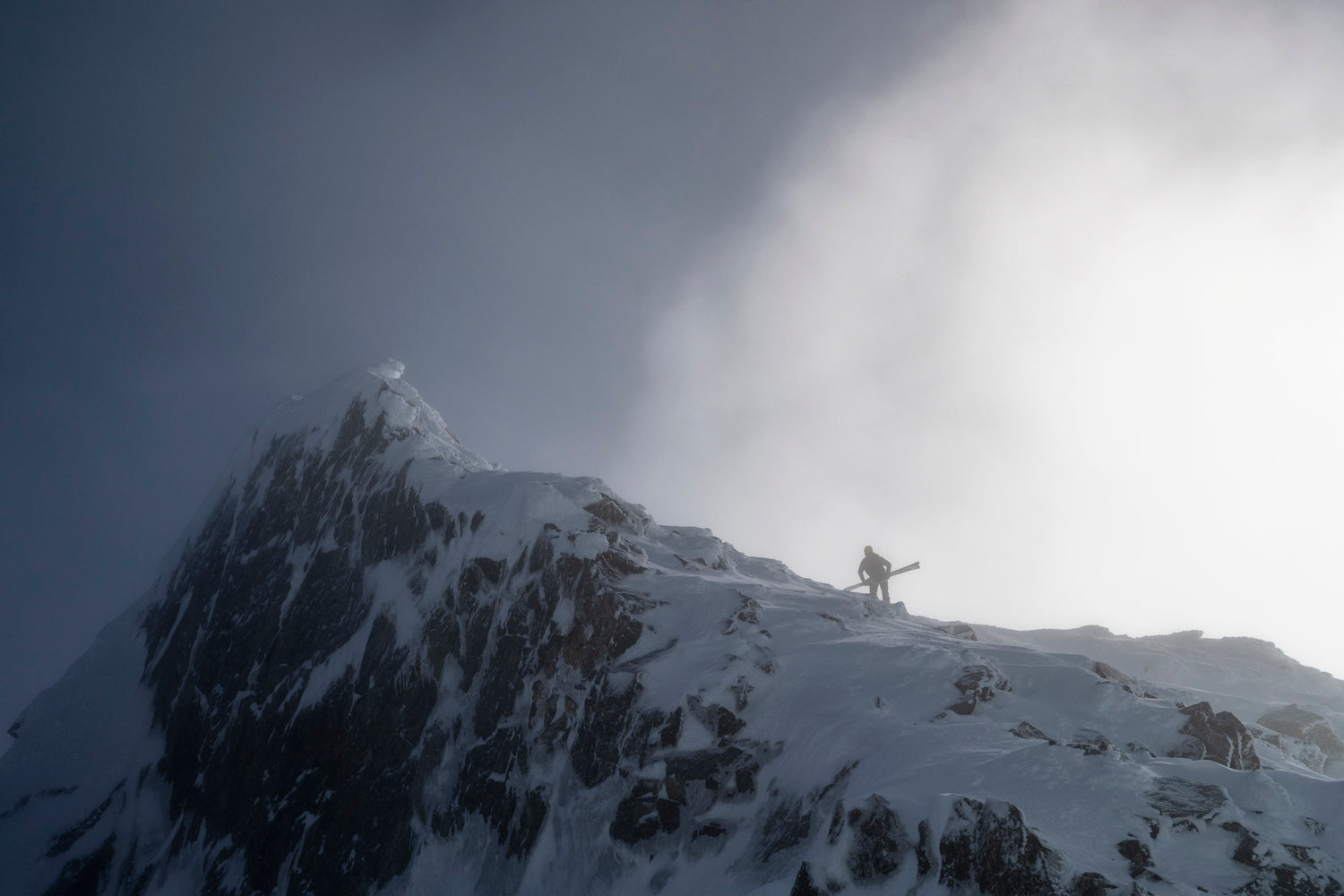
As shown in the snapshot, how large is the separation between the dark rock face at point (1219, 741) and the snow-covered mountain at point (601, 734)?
0.06 m

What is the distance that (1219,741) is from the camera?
1345cm

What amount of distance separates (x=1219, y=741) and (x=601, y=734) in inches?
526

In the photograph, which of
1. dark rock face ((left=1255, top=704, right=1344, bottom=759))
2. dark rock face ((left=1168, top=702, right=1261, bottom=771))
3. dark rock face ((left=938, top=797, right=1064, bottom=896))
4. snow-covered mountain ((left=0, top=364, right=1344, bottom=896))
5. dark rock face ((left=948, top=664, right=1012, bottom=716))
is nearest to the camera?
dark rock face ((left=938, top=797, right=1064, bottom=896))


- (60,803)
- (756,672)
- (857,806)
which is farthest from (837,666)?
(60,803)

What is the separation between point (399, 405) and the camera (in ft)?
121

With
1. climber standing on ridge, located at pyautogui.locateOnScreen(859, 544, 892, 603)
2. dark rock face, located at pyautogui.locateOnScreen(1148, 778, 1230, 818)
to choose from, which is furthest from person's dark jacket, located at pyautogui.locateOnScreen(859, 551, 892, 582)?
dark rock face, located at pyautogui.locateOnScreen(1148, 778, 1230, 818)

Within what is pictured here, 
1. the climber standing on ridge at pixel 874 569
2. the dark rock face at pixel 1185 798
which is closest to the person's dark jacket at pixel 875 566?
the climber standing on ridge at pixel 874 569

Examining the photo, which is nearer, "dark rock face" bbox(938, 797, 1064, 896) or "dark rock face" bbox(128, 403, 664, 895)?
"dark rock face" bbox(938, 797, 1064, 896)

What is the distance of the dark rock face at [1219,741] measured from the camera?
43.4 ft

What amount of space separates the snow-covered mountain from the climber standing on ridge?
105 inches

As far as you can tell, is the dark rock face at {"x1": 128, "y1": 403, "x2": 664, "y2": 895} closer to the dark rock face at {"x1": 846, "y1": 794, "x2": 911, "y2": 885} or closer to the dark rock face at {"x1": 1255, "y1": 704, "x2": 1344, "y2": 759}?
the dark rock face at {"x1": 846, "y1": 794, "x2": 911, "y2": 885}

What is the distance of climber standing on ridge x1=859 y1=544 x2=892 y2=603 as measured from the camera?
2788 cm

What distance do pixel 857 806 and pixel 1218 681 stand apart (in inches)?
1024

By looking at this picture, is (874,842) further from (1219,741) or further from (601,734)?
(601,734)
